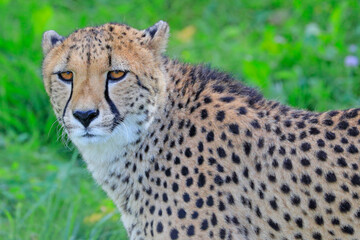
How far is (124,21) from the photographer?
5.18m

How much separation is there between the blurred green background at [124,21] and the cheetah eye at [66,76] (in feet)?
3.16

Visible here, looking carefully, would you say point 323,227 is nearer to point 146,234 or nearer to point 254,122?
point 254,122

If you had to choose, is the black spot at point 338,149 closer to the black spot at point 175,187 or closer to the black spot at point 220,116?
the black spot at point 220,116

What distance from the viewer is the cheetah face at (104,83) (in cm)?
344

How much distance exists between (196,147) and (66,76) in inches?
31.3

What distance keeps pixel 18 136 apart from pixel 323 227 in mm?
3439

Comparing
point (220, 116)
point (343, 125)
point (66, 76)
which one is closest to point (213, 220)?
point (220, 116)

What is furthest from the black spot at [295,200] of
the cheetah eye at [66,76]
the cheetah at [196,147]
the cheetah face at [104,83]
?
the cheetah eye at [66,76]

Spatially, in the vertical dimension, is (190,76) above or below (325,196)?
above

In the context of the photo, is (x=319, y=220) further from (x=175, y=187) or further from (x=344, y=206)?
(x=175, y=187)

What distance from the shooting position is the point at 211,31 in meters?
7.54

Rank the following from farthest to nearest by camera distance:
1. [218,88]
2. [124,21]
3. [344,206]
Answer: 1. [124,21]
2. [218,88]
3. [344,206]

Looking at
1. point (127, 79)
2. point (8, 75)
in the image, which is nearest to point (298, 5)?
point (8, 75)

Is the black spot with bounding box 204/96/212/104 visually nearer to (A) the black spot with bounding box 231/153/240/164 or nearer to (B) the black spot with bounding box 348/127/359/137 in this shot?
(A) the black spot with bounding box 231/153/240/164
